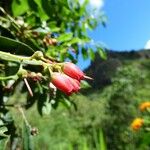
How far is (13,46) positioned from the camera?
4.82 ft

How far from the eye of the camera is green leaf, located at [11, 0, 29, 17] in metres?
2.21

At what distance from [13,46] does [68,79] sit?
329 millimetres

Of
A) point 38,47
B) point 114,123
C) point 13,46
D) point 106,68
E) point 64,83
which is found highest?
point 106,68

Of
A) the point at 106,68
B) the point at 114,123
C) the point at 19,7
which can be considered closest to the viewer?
the point at 19,7

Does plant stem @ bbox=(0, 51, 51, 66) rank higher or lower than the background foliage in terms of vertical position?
lower

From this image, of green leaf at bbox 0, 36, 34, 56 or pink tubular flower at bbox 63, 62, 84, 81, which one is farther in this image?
green leaf at bbox 0, 36, 34, 56

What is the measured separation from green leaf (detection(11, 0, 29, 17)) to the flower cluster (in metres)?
1.02

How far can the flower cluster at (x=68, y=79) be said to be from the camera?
1.17 meters

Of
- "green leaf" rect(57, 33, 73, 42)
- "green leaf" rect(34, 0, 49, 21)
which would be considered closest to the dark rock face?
"green leaf" rect(57, 33, 73, 42)

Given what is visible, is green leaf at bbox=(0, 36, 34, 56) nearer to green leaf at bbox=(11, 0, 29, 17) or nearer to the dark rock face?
green leaf at bbox=(11, 0, 29, 17)

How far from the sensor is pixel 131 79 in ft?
42.2

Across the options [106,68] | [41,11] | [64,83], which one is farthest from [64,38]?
[106,68]

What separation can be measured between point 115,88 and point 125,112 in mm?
547

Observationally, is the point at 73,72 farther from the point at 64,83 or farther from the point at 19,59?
the point at 19,59
